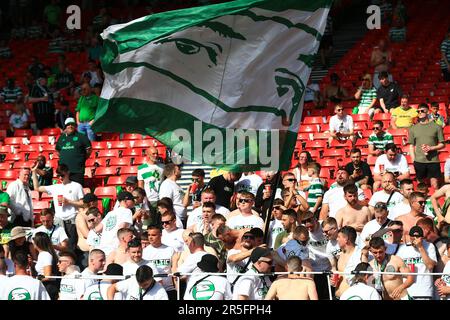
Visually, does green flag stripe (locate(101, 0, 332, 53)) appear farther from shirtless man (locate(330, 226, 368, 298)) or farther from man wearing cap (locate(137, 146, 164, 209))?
man wearing cap (locate(137, 146, 164, 209))

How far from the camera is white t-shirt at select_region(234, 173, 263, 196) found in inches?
654

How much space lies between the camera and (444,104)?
20.6m

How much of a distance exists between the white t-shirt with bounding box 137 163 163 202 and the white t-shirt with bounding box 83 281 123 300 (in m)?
4.82

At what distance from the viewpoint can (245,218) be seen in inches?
563

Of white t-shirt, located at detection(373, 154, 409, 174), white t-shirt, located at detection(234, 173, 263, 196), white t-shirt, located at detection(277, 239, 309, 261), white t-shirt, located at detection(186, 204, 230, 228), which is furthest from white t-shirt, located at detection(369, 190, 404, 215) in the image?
white t-shirt, located at detection(277, 239, 309, 261)

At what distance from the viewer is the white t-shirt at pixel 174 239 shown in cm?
1427

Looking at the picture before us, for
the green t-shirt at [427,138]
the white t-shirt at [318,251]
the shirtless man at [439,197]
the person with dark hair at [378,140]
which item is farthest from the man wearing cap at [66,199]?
the green t-shirt at [427,138]

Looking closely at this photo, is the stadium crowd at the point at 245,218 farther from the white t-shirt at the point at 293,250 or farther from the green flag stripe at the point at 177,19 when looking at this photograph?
the green flag stripe at the point at 177,19

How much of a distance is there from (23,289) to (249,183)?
508 cm

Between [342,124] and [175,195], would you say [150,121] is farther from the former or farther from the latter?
[342,124]

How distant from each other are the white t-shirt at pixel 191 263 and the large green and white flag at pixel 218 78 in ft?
3.52

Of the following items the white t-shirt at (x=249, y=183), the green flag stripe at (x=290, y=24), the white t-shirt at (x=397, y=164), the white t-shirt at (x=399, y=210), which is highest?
the green flag stripe at (x=290, y=24)

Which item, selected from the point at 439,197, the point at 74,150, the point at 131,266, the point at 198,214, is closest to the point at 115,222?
the point at 198,214
